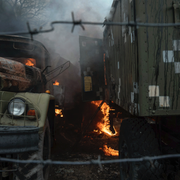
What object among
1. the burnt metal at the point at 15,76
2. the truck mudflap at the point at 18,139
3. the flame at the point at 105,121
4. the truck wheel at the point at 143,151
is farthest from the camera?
the flame at the point at 105,121

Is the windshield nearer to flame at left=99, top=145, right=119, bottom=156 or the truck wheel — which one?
flame at left=99, top=145, right=119, bottom=156

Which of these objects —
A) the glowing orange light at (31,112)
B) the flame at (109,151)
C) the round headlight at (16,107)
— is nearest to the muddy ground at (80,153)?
the flame at (109,151)

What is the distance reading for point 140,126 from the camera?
7.85 feet

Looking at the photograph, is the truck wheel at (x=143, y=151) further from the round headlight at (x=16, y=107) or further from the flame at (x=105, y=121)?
the flame at (x=105, y=121)

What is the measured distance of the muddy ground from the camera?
132 inches

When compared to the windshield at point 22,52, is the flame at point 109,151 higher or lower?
lower

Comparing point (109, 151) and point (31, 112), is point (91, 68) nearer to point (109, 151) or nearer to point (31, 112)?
point (109, 151)

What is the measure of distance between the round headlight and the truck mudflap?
0.89 feet

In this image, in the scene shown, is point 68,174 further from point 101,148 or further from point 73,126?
point 73,126

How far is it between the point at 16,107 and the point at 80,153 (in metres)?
2.90

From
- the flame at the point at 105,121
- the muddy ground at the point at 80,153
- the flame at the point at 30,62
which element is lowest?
the muddy ground at the point at 80,153

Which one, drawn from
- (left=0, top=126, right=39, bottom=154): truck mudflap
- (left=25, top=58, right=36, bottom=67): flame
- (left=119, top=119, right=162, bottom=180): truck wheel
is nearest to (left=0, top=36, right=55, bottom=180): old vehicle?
(left=0, top=126, right=39, bottom=154): truck mudflap

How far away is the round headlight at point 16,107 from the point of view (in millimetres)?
2178

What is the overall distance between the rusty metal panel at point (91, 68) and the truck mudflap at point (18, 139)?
3.07 meters
